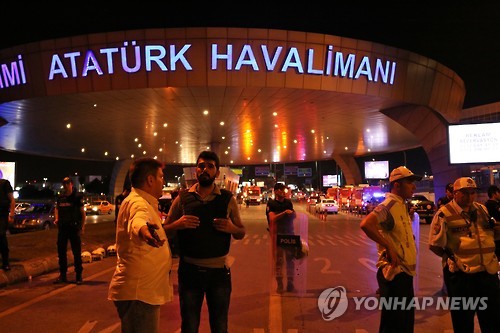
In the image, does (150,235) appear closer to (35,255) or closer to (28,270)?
(28,270)

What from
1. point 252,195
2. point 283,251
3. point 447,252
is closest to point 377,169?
point 252,195

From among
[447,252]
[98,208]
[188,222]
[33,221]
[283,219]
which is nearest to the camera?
[188,222]

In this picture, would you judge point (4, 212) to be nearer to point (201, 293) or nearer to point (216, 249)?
point (201, 293)

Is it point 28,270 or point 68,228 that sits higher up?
point 68,228

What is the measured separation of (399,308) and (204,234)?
6.15 ft

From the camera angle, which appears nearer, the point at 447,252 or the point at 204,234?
the point at 204,234

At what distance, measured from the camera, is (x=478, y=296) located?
449 cm

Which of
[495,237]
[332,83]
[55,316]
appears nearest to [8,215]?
[55,316]

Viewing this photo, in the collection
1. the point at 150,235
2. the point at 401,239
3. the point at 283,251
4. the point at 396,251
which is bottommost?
the point at 283,251

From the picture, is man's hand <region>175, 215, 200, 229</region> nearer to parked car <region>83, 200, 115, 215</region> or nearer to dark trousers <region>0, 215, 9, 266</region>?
dark trousers <region>0, 215, 9, 266</region>

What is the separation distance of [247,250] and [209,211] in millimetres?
10753

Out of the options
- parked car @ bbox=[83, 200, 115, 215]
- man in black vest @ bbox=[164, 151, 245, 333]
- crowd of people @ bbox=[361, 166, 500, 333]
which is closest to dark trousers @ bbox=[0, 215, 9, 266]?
man in black vest @ bbox=[164, 151, 245, 333]

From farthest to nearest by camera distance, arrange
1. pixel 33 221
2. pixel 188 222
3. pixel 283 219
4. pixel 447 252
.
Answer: pixel 33 221 → pixel 283 219 → pixel 447 252 → pixel 188 222

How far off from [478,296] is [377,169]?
64.3m
